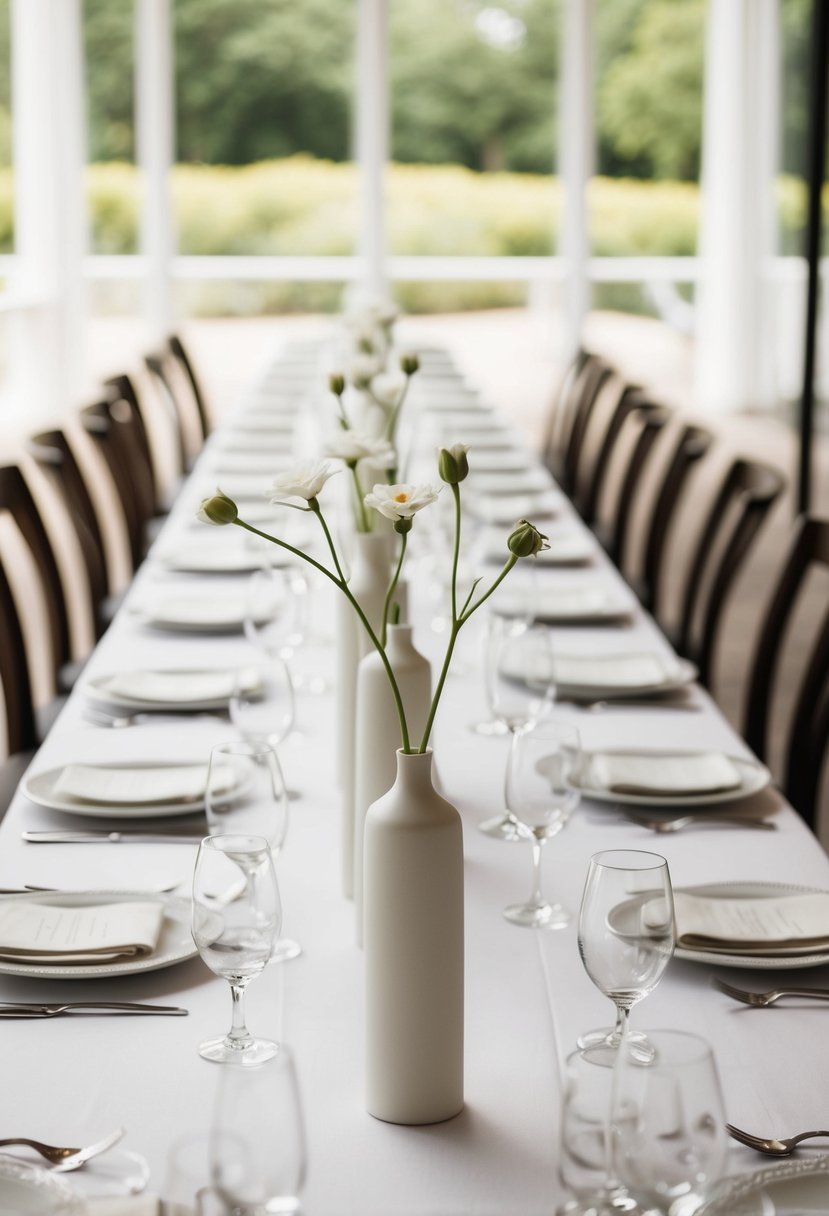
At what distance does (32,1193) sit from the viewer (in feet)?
3.40

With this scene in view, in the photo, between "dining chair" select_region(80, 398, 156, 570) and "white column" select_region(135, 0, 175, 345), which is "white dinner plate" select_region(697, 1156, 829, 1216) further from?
"white column" select_region(135, 0, 175, 345)

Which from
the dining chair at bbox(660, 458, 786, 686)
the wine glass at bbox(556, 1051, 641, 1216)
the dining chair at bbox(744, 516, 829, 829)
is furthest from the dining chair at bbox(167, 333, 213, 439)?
the wine glass at bbox(556, 1051, 641, 1216)

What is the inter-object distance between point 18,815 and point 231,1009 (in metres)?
0.54

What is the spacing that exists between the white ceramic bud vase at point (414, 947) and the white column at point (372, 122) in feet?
24.7

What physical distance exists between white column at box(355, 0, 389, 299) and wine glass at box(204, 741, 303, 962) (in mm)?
7263

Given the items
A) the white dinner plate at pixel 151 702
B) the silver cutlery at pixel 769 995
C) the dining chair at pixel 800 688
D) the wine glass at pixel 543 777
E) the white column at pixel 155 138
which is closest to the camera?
the silver cutlery at pixel 769 995

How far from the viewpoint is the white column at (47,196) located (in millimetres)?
8203

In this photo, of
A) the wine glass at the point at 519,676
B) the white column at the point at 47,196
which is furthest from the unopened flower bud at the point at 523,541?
the white column at the point at 47,196

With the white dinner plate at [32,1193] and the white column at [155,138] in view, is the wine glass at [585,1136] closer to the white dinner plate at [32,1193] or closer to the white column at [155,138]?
the white dinner plate at [32,1193]

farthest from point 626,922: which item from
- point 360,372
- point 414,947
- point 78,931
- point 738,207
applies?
point 738,207

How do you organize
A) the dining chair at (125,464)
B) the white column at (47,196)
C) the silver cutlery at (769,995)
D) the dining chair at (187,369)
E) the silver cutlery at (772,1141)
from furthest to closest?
the white column at (47,196) < the dining chair at (187,369) < the dining chair at (125,464) < the silver cutlery at (769,995) < the silver cutlery at (772,1141)

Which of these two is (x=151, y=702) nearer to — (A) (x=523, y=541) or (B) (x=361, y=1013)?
(B) (x=361, y=1013)

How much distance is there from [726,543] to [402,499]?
84.2 inches

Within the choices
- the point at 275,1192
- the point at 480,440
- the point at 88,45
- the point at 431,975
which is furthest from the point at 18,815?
the point at 88,45
